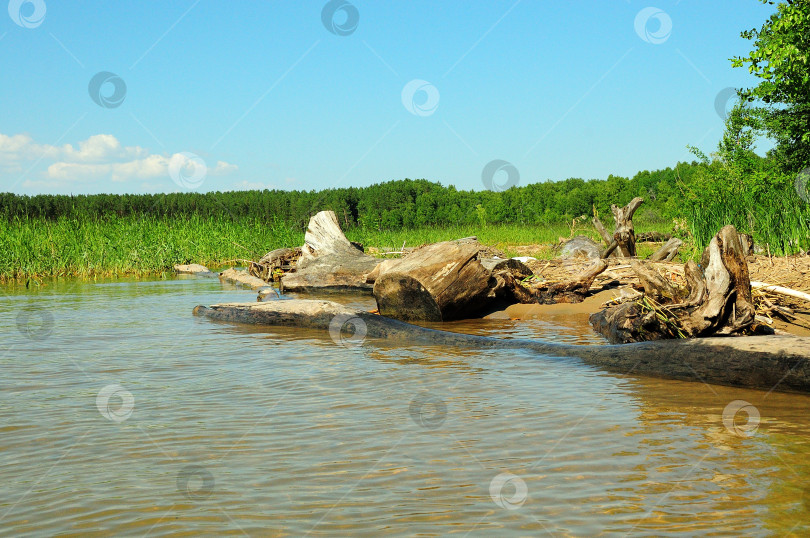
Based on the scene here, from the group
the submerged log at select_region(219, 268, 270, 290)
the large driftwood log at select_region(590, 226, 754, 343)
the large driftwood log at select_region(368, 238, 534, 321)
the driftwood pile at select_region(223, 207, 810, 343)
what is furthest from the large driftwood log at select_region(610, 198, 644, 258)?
the submerged log at select_region(219, 268, 270, 290)

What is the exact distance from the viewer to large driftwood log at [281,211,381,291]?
1557cm

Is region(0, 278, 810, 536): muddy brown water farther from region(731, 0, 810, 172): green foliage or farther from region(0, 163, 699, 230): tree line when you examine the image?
region(0, 163, 699, 230): tree line

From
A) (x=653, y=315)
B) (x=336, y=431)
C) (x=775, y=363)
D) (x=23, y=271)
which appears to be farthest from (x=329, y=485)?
(x=23, y=271)

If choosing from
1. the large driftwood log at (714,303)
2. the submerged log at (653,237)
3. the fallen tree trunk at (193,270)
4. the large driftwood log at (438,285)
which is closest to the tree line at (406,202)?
the submerged log at (653,237)

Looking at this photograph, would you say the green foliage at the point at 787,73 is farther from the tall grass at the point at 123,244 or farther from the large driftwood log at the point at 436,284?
the tall grass at the point at 123,244

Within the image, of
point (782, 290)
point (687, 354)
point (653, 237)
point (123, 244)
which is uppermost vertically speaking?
point (123, 244)

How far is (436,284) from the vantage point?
1055cm

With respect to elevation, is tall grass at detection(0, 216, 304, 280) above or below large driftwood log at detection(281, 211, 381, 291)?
above

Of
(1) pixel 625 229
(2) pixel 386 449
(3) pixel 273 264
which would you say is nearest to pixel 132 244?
(3) pixel 273 264

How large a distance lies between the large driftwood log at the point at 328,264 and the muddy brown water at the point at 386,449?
27.1 feet

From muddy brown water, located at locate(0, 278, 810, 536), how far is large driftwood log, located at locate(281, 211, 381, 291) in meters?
8.25

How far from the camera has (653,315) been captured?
7074 millimetres

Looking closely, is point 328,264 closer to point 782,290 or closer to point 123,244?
point 123,244

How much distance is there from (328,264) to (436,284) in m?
5.98
